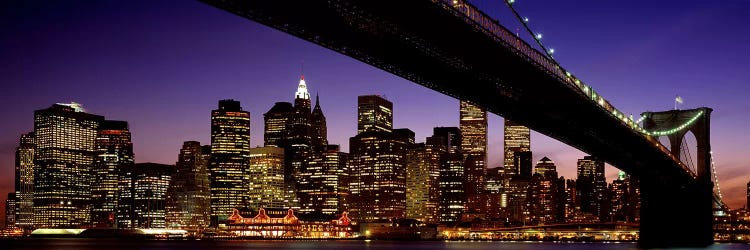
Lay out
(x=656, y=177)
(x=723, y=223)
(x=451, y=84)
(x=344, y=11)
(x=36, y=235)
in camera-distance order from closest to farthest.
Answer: (x=344, y=11) → (x=451, y=84) → (x=656, y=177) → (x=723, y=223) → (x=36, y=235)

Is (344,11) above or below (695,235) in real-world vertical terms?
above

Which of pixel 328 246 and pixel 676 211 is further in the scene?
pixel 328 246

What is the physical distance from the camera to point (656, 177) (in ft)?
187

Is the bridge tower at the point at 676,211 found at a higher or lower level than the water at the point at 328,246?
higher

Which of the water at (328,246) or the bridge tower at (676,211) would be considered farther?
the water at (328,246)

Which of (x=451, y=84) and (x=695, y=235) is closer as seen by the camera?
(x=451, y=84)

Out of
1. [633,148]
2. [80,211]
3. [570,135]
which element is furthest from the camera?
[80,211]

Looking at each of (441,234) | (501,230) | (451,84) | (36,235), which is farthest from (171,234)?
(451,84)

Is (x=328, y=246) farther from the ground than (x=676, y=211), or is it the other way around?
(x=676, y=211)

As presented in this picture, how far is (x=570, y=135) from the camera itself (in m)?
45.8

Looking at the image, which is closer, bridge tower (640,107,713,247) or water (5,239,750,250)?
bridge tower (640,107,713,247)

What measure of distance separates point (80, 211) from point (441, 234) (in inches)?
3273

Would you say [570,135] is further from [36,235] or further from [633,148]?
[36,235]

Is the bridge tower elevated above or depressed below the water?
above
